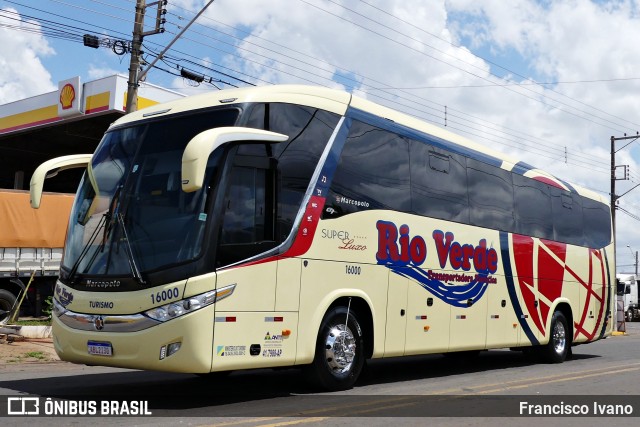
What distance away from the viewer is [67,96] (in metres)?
29.0

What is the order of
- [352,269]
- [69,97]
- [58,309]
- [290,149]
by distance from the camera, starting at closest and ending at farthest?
[58,309] < [290,149] < [352,269] < [69,97]

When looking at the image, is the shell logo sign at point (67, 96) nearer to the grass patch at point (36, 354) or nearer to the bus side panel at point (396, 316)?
the grass patch at point (36, 354)

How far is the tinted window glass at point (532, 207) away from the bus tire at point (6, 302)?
42.5 feet

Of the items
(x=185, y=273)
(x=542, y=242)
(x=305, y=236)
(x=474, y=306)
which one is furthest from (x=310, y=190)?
(x=542, y=242)

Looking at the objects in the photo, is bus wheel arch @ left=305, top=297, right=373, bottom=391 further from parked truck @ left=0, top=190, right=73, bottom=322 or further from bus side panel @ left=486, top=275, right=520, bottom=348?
parked truck @ left=0, top=190, right=73, bottom=322

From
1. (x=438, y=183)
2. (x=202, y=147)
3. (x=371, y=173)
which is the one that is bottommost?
(x=202, y=147)

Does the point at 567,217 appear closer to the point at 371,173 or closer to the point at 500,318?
the point at 500,318

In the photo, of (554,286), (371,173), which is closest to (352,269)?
(371,173)

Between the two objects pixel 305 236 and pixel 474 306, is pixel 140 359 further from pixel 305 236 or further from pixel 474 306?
pixel 474 306

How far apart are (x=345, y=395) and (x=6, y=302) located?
1329 centimetres

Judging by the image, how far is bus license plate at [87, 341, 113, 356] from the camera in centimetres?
830

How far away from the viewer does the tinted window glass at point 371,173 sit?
33.0 ft

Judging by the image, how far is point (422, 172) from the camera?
11828mm

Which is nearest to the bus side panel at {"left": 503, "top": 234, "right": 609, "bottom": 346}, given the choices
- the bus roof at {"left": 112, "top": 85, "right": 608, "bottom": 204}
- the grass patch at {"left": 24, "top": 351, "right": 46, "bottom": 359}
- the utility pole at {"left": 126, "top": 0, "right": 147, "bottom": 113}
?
the bus roof at {"left": 112, "top": 85, "right": 608, "bottom": 204}
